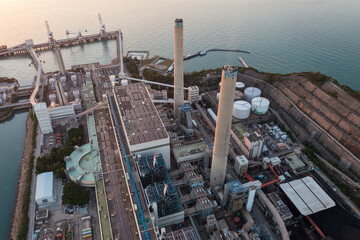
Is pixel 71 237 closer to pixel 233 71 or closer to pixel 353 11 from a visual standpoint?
pixel 233 71

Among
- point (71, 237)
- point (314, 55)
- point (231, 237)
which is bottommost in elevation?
point (71, 237)

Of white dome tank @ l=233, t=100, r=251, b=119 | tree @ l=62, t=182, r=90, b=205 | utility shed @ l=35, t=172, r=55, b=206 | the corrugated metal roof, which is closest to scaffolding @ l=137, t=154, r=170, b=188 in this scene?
tree @ l=62, t=182, r=90, b=205

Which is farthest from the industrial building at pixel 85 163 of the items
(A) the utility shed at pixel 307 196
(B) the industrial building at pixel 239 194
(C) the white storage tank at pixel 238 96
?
(C) the white storage tank at pixel 238 96

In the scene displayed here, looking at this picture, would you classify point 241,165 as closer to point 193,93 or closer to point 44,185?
point 193,93

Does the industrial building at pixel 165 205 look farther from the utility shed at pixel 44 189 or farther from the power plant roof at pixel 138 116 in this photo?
the utility shed at pixel 44 189

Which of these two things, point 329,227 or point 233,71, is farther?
point 329,227

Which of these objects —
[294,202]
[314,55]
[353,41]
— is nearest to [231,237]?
[294,202]

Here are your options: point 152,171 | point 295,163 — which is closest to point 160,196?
point 152,171
